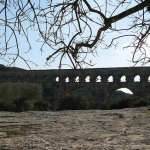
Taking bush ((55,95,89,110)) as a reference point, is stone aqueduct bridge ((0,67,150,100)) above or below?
above

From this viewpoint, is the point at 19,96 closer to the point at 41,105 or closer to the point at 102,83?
the point at 41,105

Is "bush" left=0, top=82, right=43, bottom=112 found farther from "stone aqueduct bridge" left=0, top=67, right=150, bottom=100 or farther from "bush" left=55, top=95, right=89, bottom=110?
"stone aqueduct bridge" left=0, top=67, right=150, bottom=100

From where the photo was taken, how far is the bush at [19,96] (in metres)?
24.4

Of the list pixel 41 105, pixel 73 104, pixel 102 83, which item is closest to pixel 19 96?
pixel 41 105

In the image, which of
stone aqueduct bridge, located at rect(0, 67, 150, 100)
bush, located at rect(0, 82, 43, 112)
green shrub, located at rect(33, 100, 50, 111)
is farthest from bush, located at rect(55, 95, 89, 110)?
stone aqueduct bridge, located at rect(0, 67, 150, 100)

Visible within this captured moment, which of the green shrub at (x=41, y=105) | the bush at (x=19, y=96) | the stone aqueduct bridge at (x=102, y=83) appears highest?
the stone aqueduct bridge at (x=102, y=83)

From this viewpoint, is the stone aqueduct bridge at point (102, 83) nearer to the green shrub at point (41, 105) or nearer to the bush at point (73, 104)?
the green shrub at point (41, 105)

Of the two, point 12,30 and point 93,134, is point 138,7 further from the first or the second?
point 93,134

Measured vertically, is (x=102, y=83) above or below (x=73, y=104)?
above

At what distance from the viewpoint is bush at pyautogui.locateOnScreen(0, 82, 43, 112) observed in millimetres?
24359

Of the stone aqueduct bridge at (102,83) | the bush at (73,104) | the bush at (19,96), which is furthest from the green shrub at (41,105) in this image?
the stone aqueduct bridge at (102,83)

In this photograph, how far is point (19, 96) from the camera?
24656 millimetres

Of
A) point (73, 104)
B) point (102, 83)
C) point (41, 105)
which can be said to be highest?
point (102, 83)

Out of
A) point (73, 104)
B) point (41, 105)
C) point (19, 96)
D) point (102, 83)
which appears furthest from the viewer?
point (102, 83)
